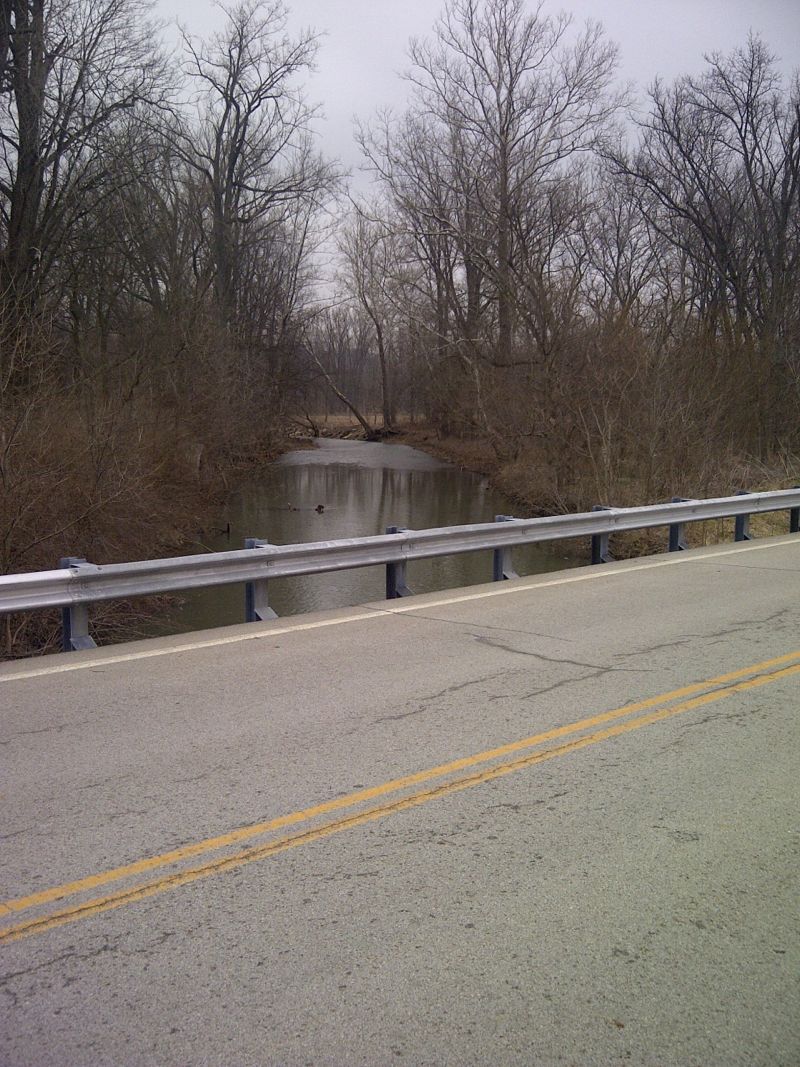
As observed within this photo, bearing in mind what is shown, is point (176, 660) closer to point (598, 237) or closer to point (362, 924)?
point (362, 924)

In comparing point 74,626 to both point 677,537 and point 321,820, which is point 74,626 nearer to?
point 321,820

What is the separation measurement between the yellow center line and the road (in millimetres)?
18

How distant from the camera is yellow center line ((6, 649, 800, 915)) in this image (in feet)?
12.7

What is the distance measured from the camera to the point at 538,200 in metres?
32.6

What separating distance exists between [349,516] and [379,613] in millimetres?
14342

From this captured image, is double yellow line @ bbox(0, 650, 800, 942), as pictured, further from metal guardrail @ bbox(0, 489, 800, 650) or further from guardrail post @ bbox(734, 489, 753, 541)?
guardrail post @ bbox(734, 489, 753, 541)

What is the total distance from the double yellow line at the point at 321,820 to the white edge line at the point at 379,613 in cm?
333

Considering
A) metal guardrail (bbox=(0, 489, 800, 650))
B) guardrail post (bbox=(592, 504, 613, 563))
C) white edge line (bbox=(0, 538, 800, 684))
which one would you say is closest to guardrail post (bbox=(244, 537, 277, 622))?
metal guardrail (bbox=(0, 489, 800, 650))

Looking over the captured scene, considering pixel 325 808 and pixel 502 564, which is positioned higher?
pixel 502 564

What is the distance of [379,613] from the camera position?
949cm

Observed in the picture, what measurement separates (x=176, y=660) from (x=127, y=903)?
3.88 m

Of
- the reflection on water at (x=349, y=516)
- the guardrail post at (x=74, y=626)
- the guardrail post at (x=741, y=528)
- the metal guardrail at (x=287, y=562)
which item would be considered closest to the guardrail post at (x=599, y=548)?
the metal guardrail at (x=287, y=562)

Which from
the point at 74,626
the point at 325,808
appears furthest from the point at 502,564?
the point at 325,808

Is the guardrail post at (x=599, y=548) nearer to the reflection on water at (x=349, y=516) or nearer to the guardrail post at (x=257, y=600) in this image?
the reflection on water at (x=349, y=516)
